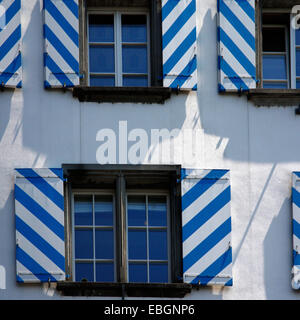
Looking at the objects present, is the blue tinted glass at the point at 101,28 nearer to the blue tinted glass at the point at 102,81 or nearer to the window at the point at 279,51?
the blue tinted glass at the point at 102,81

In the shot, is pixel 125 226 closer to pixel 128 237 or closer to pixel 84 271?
pixel 128 237

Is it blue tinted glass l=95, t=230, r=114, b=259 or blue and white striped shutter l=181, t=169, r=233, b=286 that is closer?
blue and white striped shutter l=181, t=169, r=233, b=286

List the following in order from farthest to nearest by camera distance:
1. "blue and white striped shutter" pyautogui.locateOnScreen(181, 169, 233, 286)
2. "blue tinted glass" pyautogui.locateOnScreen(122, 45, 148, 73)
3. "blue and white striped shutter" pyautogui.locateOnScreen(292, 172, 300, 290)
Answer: "blue tinted glass" pyautogui.locateOnScreen(122, 45, 148, 73)
"blue and white striped shutter" pyautogui.locateOnScreen(292, 172, 300, 290)
"blue and white striped shutter" pyautogui.locateOnScreen(181, 169, 233, 286)

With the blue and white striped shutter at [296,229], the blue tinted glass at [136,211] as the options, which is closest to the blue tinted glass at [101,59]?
the blue tinted glass at [136,211]

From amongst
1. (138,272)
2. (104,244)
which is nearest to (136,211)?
(104,244)

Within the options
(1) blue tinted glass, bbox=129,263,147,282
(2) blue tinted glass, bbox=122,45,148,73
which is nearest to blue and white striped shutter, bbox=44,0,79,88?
(2) blue tinted glass, bbox=122,45,148,73

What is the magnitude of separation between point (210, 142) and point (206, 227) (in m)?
1.07

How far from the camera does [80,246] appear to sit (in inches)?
734

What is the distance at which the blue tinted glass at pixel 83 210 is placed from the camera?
1875cm

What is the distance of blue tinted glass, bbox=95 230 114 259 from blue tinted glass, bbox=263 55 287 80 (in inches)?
111

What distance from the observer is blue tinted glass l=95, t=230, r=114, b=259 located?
18.7 metres

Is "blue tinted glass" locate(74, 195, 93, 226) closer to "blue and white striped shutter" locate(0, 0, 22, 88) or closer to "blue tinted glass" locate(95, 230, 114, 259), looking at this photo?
"blue tinted glass" locate(95, 230, 114, 259)

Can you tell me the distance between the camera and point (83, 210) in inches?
741
